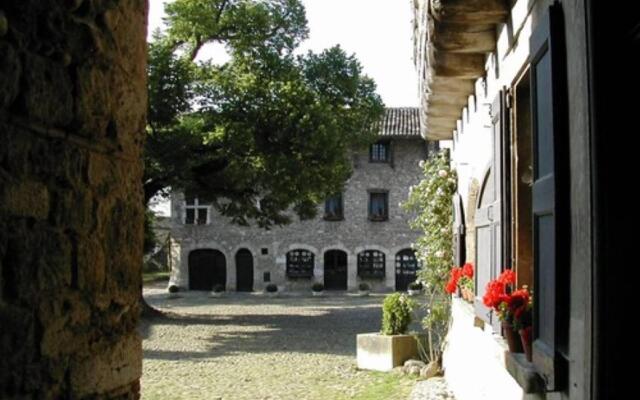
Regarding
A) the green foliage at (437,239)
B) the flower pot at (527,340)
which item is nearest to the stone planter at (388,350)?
the green foliage at (437,239)

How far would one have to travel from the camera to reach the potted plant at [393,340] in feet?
34.1

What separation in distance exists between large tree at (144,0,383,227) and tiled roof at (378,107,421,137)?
35.1 ft

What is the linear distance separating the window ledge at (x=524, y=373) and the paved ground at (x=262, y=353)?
4.82 meters

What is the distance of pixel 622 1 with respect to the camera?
2348 mm

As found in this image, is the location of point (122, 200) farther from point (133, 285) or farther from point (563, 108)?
point (563, 108)

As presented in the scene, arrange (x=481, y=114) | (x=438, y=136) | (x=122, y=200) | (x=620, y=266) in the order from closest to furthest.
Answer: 1. (x=620, y=266)
2. (x=122, y=200)
3. (x=481, y=114)
4. (x=438, y=136)

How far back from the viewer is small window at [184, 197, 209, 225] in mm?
33062

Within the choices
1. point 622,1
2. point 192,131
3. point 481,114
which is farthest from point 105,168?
point 192,131

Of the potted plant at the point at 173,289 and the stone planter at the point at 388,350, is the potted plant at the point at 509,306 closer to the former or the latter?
the stone planter at the point at 388,350

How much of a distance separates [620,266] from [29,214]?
5.68 feet

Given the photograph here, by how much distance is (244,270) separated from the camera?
108ft

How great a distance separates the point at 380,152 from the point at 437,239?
2343cm

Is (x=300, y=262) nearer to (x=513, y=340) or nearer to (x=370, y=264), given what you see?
(x=370, y=264)

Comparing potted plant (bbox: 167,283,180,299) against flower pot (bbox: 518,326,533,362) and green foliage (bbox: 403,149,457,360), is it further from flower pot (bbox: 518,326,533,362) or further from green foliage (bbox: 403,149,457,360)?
flower pot (bbox: 518,326,533,362)
